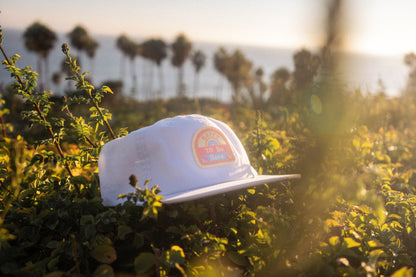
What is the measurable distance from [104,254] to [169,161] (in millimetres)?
642

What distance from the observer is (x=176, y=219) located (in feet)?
6.36

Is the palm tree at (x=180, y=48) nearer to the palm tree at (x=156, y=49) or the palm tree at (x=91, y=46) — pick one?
the palm tree at (x=156, y=49)

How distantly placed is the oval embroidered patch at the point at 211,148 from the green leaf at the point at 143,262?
2.22 ft

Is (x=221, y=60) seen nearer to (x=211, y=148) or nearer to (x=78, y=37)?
(x=78, y=37)

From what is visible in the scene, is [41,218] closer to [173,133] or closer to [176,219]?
[176,219]

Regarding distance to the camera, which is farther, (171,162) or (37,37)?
(37,37)

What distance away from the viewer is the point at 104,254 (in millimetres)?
1553

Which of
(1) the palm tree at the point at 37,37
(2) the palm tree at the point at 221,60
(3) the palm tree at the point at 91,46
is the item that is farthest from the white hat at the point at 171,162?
(3) the palm tree at the point at 91,46

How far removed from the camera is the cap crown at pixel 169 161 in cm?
188

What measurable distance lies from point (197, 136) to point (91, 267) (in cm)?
100

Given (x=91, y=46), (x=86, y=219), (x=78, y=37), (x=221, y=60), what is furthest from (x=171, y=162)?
(x=91, y=46)

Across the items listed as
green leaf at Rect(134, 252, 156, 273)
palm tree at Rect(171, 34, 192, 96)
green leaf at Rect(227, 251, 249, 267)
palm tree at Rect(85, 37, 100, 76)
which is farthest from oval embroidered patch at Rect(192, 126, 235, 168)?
palm tree at Rect(171, 34, 192, 96)

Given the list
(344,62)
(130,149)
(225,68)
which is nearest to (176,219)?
(130,149)

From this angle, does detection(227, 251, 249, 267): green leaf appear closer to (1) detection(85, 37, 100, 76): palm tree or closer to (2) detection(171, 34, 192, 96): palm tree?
(1) detection(85, 37, 100, 76): palm tree
